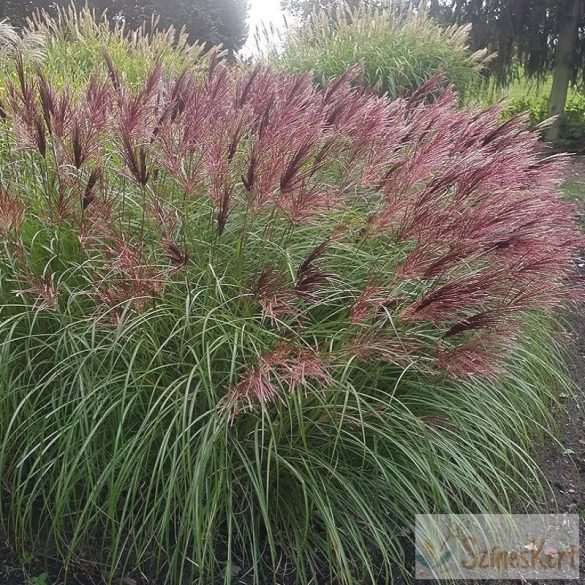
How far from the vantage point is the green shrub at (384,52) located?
296 inches

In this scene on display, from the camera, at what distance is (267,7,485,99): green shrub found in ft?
24.7

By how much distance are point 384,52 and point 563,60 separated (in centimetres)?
492

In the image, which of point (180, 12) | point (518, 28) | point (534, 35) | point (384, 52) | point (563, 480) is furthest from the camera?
point (180, 12)

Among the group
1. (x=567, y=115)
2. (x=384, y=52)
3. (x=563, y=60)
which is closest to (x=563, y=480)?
(x=384, y=52)

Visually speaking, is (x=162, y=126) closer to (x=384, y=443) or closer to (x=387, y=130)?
(x=387, y=130)

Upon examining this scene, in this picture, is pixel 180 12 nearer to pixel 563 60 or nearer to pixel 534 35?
pixel 534 35

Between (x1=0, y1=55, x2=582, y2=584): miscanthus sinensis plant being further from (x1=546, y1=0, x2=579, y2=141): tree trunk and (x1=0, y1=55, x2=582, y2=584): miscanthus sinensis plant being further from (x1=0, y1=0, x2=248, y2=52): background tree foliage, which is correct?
(x1=0, y1=0, x2=248, y2=52): background tree foliage

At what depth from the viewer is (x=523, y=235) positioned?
1984 mm

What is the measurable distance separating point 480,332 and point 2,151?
2.06 m

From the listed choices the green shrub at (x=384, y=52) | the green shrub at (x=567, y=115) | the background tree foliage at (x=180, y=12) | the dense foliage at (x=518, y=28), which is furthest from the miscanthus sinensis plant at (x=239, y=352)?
the background tree foliage at (x=180, y=12)

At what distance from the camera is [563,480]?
2643 mm

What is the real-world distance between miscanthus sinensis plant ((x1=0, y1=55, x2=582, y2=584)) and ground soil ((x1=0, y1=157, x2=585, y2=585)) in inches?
2.8

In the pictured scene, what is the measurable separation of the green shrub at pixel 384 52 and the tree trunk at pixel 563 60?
10.2ft

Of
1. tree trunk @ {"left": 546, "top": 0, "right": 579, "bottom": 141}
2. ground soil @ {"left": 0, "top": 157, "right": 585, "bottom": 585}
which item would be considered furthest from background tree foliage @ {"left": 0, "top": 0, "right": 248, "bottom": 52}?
ground soil @ {"left": 0, "top": 157, "right": 585, "bottom": 585}
